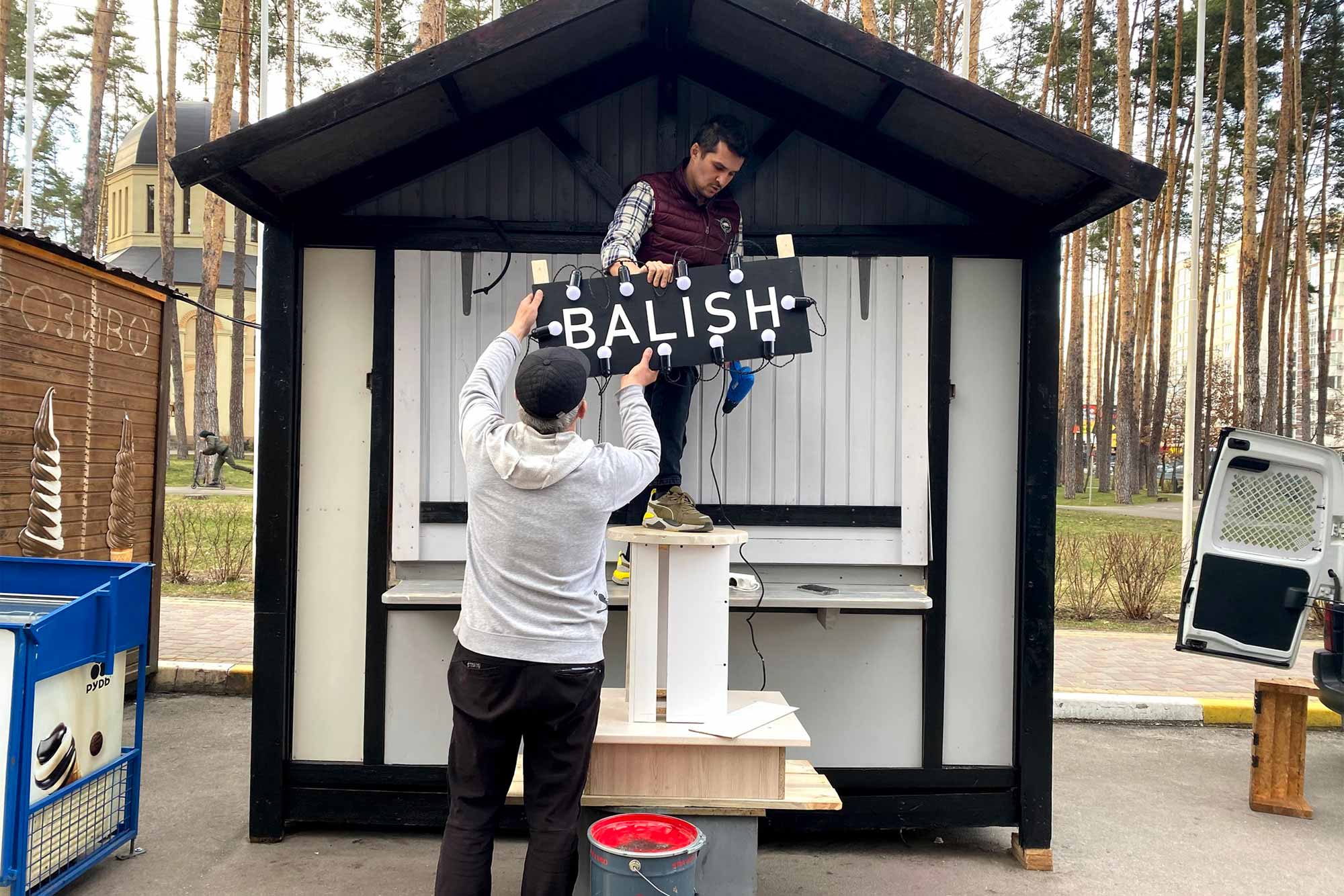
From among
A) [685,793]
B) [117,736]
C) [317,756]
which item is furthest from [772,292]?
[117,736]

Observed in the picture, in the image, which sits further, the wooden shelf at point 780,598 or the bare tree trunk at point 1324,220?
the bare tree trunk at point 1324,220

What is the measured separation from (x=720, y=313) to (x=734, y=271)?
0.58 feet

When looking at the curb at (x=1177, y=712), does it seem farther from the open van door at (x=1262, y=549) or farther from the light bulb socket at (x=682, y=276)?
the light bulb socket at (x=682, y=276)

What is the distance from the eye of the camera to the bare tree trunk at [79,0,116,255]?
17797 millimetres

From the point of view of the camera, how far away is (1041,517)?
14.7ft

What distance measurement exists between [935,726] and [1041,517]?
3.69 ft

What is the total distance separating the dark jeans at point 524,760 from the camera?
9.79 feet

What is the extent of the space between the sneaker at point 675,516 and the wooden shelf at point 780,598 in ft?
1.31

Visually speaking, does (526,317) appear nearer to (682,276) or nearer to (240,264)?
(682,276)

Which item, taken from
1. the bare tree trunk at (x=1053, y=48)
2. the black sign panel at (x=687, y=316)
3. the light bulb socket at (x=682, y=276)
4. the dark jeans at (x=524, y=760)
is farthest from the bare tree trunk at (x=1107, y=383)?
the dark jeans at (x=524, y=760)

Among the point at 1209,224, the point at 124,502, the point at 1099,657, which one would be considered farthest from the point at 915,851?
the point at 1209,224

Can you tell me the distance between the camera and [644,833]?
3299 millimetres

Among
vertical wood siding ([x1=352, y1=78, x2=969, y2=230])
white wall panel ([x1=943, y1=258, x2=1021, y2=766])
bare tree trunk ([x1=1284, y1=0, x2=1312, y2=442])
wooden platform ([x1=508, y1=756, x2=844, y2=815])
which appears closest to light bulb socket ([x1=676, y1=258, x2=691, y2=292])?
vertical wood siding ([x1=352, y1=78, x2=969, y2=230])

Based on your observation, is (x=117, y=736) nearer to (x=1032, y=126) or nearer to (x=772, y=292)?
(x=772, y=292)
